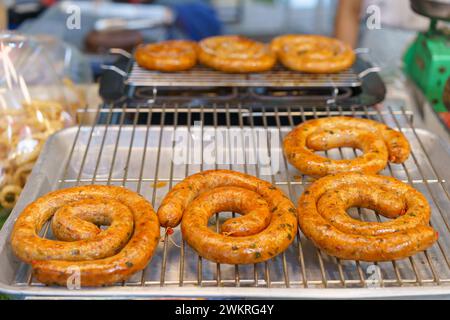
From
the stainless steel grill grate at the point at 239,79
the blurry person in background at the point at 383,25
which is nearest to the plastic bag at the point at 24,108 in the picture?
the stainless steel grill grate at the point at 239,79

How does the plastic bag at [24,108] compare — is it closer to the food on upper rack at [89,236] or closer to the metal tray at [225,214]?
the metal tray at [225,214]

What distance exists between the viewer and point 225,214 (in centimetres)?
225

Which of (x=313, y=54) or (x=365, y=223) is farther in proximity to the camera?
(x=313, y=54)

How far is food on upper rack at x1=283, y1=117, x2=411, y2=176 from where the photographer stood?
2.32 meters

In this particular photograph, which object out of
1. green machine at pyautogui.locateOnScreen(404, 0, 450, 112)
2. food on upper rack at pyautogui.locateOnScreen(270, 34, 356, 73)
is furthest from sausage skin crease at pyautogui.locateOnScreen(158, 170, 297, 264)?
green machine at pyautogui.locateOnScreen(404, 0, 450, 112)

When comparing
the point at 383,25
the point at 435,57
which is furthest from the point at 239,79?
the point at 383,25

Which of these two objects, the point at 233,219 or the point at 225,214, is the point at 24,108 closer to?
the point at 225,214

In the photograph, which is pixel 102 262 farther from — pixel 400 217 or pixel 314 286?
pixel 400 217

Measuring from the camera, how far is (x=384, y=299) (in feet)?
5.47

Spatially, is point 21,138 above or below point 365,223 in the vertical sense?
below

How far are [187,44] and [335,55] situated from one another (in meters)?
0.99

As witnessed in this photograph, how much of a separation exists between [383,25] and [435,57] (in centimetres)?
143
